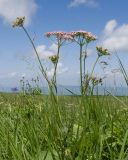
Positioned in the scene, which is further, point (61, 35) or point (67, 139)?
point (61, 35)

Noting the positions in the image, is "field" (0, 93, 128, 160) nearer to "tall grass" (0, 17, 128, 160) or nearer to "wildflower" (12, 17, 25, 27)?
"tall grass" (0, 17, 128, 160)

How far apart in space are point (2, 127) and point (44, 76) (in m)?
0.62

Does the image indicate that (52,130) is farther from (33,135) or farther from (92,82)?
(92,82)

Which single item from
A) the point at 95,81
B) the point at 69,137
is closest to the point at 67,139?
the point at 69,137

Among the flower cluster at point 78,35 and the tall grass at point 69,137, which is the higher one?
the flower cluster at point 78,35

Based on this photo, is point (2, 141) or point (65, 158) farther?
point (2, 141)

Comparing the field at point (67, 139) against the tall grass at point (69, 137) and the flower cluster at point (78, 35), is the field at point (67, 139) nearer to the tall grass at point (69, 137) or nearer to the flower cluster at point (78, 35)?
the tall grass at point (69, 137)

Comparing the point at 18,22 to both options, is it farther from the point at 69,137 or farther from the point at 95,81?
the point at 69,137

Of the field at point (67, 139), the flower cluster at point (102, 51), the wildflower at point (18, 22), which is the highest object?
the wildflower at point (18, 22)

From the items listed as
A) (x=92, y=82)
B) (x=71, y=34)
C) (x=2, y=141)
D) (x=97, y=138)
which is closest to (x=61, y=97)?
(x=92, y=82)

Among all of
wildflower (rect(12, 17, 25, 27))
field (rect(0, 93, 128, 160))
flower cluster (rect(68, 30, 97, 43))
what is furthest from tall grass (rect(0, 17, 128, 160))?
wildflower (rect(12, 17, 25, 27))

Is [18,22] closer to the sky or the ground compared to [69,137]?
closer to the sky

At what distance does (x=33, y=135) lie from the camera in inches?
123

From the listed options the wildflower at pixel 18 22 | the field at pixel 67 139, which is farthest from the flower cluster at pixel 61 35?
the field at pixel 67 139
